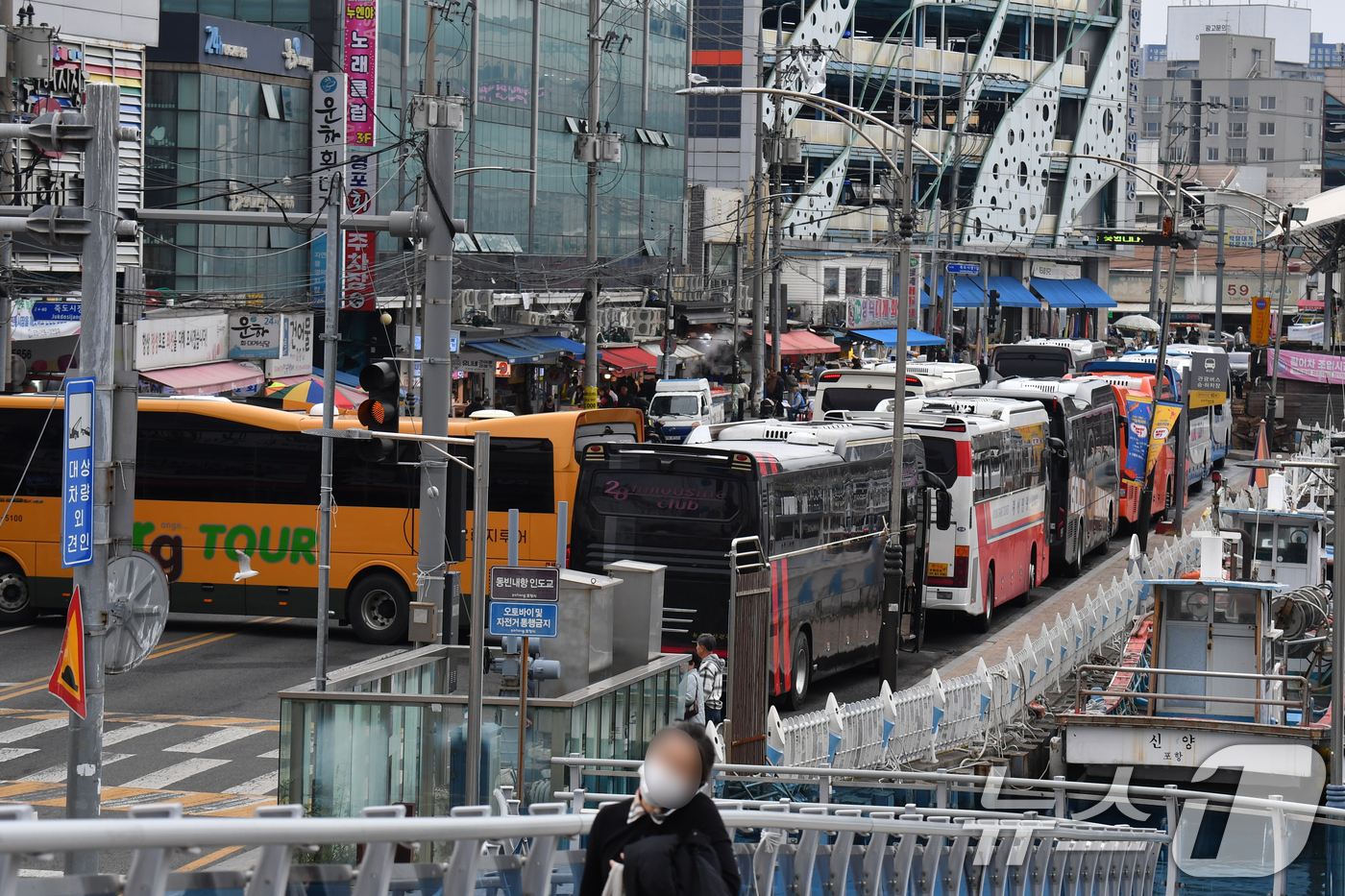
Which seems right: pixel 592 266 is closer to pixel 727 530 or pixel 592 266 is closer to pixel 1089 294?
pixel 727 530

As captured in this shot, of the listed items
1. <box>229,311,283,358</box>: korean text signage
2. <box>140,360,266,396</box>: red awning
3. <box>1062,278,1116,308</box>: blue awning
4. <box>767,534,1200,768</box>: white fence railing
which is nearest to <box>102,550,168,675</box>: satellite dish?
<box>767,534,1200,768</box>: white fence railing

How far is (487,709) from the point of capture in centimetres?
1238

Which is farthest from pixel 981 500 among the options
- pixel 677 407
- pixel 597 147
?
pixel 677 407

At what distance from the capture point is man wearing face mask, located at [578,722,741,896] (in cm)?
480

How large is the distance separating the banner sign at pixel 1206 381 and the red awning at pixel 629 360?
20.8 meters

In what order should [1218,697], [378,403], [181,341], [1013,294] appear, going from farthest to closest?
[1013,294], [181,341], [1218,697], [378,403]

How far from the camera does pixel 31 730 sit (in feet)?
62.5

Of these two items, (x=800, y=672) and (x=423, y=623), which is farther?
(x=800, y=672)

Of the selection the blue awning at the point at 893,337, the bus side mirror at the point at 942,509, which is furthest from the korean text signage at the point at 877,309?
the bus side mirror at the point at 942,509

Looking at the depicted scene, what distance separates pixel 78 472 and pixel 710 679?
7.94 m

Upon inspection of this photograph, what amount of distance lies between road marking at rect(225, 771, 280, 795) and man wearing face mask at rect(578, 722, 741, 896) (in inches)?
472

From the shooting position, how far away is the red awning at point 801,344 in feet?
220

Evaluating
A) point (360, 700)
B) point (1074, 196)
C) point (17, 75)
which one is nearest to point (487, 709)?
point (360, 700)

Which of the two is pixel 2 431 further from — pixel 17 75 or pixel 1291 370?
pixel 1291 370
